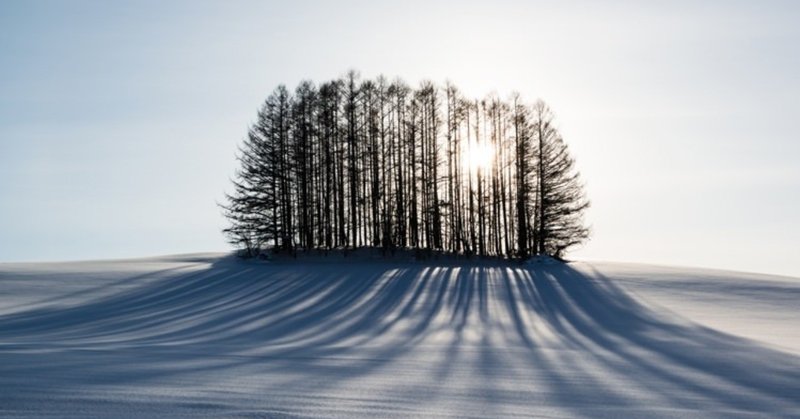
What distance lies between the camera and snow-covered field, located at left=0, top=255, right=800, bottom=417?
29.4ft

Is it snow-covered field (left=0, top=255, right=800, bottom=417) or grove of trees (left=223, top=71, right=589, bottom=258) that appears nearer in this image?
snow-covered field (left=0, top=255, right=800, bottom=417)

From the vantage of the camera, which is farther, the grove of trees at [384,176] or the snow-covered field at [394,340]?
the grove of trees at [384,176]

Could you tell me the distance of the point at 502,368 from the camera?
12.6 metres

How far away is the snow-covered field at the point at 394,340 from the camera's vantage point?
29.4ft

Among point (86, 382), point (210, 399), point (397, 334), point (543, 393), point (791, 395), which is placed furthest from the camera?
point (397, 334)

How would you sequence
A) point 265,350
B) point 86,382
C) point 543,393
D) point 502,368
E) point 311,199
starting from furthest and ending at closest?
1. point 311,199
2. point 265,350
3. point 502,368
4. point 543,393
5. point 86,382

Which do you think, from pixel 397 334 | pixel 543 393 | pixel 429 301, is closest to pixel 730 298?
pixel 429 301

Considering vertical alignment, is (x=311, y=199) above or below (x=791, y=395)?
above

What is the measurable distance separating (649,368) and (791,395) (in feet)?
9.40

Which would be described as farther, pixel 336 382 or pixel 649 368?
pixel 649 368

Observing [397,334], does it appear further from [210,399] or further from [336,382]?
[210,399]

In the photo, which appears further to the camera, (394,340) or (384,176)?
(384,176)

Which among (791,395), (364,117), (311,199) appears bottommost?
(791,395)

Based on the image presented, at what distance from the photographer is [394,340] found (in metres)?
17.4
